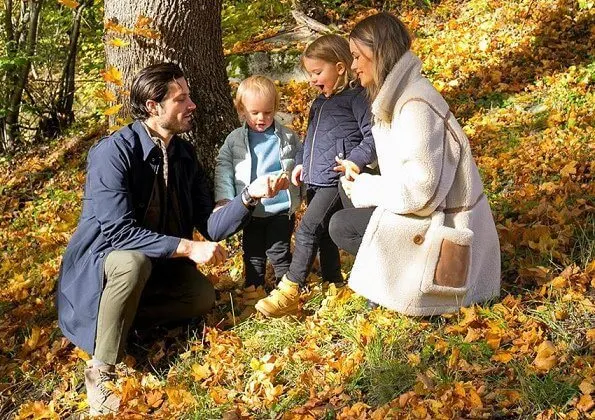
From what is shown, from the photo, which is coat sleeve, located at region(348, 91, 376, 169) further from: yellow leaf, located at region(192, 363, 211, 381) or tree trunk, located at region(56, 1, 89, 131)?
tree trunk, located at region(56, 1, 89, 131)

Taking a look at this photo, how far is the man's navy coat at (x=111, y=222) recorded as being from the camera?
3.38m

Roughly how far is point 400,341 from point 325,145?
1266 mm

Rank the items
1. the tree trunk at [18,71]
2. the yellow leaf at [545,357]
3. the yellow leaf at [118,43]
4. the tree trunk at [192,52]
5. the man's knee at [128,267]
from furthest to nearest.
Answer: the tree trunk at [18,71] → the tree trunk at [192,52] → the yellow leaf at [118,43] → the man's knee at [128,267] → the yellow leaf at [545,357]

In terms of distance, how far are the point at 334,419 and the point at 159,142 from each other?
6.01 ft

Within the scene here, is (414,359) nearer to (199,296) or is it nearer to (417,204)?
(417,204)

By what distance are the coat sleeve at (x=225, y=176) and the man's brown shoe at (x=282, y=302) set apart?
0.68 m

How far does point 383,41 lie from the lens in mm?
3199

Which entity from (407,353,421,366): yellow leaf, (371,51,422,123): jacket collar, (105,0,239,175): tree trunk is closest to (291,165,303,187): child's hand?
(371,51,422,123): jacket collar

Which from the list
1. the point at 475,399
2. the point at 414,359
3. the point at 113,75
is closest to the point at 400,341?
the point at 414,359

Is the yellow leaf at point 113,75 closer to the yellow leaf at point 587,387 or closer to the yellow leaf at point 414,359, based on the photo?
the yellow leaf at point 414,359

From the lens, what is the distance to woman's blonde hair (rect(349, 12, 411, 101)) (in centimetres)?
320

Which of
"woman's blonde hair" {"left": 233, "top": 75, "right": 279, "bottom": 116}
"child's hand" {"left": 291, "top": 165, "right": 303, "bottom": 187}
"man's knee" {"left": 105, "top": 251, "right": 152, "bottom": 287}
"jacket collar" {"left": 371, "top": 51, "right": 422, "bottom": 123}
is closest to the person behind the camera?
"jacket collar" {"left": 371, "top": 51, "right": 422, "bottom": 123}

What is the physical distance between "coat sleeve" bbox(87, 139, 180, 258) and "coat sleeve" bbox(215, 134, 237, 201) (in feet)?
2.16

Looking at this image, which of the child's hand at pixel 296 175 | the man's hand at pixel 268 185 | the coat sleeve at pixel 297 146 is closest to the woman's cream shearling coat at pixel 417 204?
the man's hand at pixel 268 185
